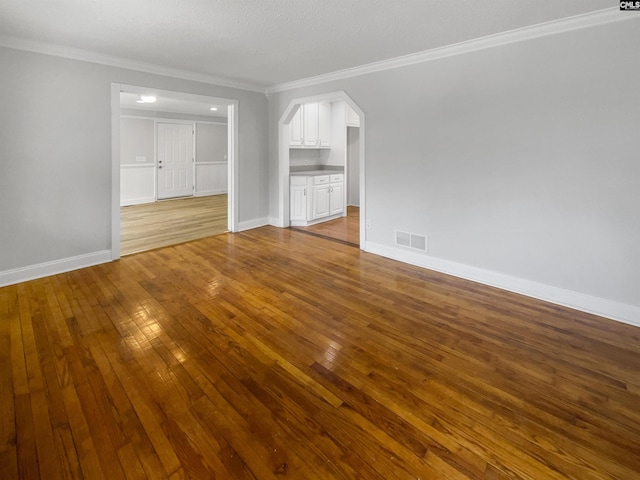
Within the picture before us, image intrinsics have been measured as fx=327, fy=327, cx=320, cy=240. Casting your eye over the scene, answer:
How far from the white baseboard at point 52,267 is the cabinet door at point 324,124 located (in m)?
4.88

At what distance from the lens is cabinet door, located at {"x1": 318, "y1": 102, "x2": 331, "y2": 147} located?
289 inches

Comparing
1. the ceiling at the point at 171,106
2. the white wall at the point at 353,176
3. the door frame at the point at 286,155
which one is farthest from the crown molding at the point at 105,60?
the white wall at the point at 353,176

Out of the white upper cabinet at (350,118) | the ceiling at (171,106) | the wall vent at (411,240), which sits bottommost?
the wall vent at (411,240)

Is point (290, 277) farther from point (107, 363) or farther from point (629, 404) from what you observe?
point (629, 404)

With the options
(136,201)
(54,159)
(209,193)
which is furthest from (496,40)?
(209,193)

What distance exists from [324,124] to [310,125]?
1.77 ft

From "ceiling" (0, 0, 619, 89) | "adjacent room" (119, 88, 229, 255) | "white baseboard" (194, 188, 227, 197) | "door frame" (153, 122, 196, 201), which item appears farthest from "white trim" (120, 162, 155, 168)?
"ceiling" (0, 0, 619, 89)

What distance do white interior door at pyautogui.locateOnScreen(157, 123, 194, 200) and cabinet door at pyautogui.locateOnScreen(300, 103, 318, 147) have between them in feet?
15.3

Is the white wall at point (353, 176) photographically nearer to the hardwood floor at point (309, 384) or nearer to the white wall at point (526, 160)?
the white wall at point (526, 160)

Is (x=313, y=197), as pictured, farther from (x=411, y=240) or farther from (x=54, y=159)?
(x=54, y=159)

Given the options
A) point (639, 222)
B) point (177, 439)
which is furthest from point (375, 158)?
point (177, 439)

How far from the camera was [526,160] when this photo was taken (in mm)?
3238

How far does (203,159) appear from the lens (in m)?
10.3

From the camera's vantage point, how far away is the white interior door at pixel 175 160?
9250 mm
